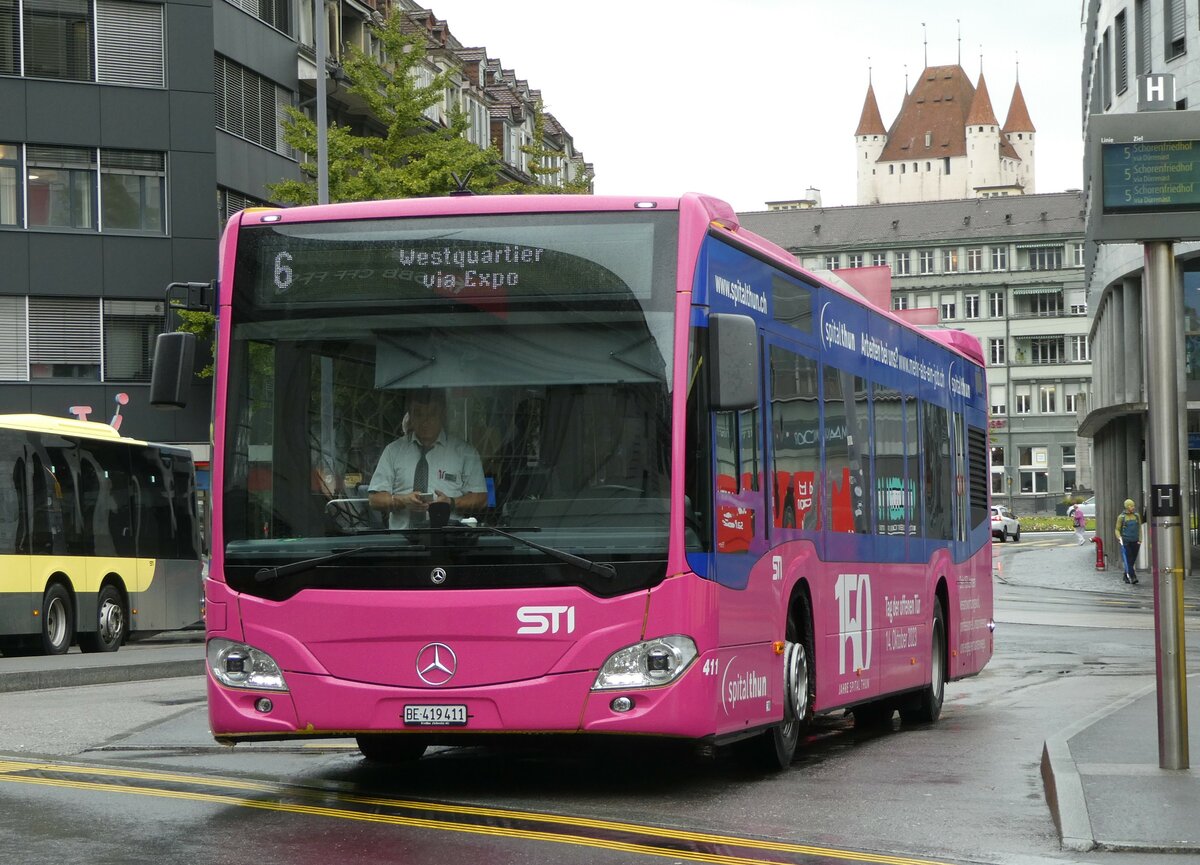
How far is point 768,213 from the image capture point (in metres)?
160

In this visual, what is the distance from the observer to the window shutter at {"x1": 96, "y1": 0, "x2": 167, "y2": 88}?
43.9m

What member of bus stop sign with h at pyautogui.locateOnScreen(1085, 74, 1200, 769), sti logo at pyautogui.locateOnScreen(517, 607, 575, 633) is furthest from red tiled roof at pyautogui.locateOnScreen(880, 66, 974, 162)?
sti logo at pyautogui.locateOnScreen(517, 607, 575, 633)

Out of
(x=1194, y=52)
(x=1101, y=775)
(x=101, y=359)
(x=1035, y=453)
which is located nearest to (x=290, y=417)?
(x=1101, y=775)

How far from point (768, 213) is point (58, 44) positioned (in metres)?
119

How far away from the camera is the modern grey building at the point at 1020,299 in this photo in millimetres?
146250

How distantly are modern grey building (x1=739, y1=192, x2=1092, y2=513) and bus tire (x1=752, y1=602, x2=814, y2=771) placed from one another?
134 m

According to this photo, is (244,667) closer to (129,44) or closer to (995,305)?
(129,44)

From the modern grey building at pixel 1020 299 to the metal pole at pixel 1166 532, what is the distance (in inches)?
5306

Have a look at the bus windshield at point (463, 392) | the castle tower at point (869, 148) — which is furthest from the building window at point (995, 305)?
the bus windshield at point (463, 392)

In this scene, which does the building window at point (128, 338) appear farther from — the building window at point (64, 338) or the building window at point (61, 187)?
the building window at point (61, 187)

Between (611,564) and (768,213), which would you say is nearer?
(611,564)

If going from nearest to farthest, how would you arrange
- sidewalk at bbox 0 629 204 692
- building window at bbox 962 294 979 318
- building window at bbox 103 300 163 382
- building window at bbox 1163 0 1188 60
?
sidewalk at bbox 0 629 204 692 < building window at bbox 103 300 163 382 < building window at bbox 1163 0 1188 60 < building window at bbox 962 294 979 318

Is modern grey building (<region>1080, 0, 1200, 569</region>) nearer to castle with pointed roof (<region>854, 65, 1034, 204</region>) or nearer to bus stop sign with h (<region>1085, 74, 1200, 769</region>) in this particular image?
bus stop sign with h (<region>1085, 74, 1200, 769</region>)

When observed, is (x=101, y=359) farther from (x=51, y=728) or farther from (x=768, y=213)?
(x=768, y=213)
